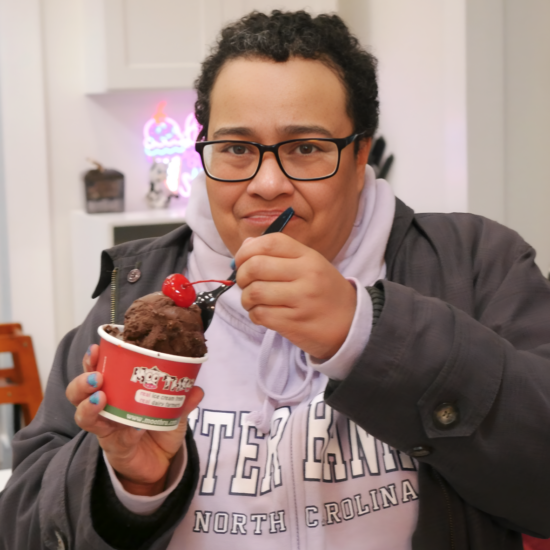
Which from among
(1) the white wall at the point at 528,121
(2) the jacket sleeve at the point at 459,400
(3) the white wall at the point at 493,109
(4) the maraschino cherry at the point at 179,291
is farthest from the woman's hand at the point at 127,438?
(1) the white wall at the point at 528,121

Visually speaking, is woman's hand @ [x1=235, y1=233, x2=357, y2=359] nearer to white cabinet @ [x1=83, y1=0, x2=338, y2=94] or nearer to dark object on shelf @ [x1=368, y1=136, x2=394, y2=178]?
white cabinet @ [x1=83, y1=0, x2=338, y2=94]

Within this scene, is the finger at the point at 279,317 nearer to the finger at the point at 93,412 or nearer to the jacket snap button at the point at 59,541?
the finger at the point at 93,412

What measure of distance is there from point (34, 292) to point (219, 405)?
2.16 metres

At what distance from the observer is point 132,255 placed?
1312 millimetres

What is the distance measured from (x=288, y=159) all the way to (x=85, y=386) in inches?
19.0

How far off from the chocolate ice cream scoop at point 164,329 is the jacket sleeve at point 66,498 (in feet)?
0.77

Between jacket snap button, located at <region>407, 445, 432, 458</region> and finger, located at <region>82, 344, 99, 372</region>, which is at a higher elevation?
finger, located at <region>82, 344, 99, 372</region>

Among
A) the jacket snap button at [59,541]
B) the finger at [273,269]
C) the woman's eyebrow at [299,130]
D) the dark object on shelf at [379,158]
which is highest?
the dark object on shelf at [379,158]

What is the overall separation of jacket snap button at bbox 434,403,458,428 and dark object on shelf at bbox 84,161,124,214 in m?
2.44

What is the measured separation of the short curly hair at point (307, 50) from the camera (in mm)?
1147

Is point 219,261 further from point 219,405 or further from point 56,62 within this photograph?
point 56,62

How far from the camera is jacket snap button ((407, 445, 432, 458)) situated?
3.02 ft

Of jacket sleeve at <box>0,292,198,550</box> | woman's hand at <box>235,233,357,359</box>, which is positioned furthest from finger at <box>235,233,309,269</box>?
jacket sleeve at <box>0,292,198,550</box>

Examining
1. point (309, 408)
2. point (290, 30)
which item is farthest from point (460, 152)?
point (309, 408)
